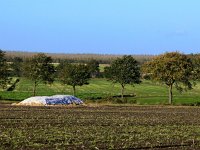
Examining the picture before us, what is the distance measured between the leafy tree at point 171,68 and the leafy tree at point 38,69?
75.9ft

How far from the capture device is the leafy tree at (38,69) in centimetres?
10588

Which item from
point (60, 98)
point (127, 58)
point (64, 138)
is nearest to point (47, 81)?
point (127, 58)

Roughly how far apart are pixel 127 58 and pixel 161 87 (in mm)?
36392

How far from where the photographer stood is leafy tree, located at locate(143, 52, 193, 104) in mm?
90562

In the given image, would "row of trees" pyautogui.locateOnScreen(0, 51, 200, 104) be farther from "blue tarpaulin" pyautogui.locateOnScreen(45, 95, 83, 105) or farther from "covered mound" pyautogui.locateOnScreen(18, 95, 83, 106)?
"covered mound" pyautogui.locateOnScreen(18, 95, 83, 106)

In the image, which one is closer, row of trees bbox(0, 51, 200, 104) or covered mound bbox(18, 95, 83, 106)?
covered mound bbox(18, 95, 83, 106)

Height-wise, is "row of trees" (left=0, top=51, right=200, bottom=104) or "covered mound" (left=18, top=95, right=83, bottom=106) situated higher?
"row of trees" (left=0, top=51, right=200, bottom=104)

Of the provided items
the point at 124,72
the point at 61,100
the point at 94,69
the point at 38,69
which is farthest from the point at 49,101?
the point at 94,69

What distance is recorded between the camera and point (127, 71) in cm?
11112

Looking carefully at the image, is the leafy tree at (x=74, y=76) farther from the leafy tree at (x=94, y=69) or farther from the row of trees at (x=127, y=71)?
the leafy tree at (x=94, y=69)

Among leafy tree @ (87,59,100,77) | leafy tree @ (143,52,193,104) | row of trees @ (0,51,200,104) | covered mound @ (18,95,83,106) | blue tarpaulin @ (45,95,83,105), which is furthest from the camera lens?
leafy tree @ (87,59,100,77)

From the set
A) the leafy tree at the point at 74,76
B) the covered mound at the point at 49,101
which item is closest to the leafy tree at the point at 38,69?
the leafy tree at the point at 74,76

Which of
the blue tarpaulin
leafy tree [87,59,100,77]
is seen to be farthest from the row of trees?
leafy tree [87,59,100,77]

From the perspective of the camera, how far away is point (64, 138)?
85.8ft
